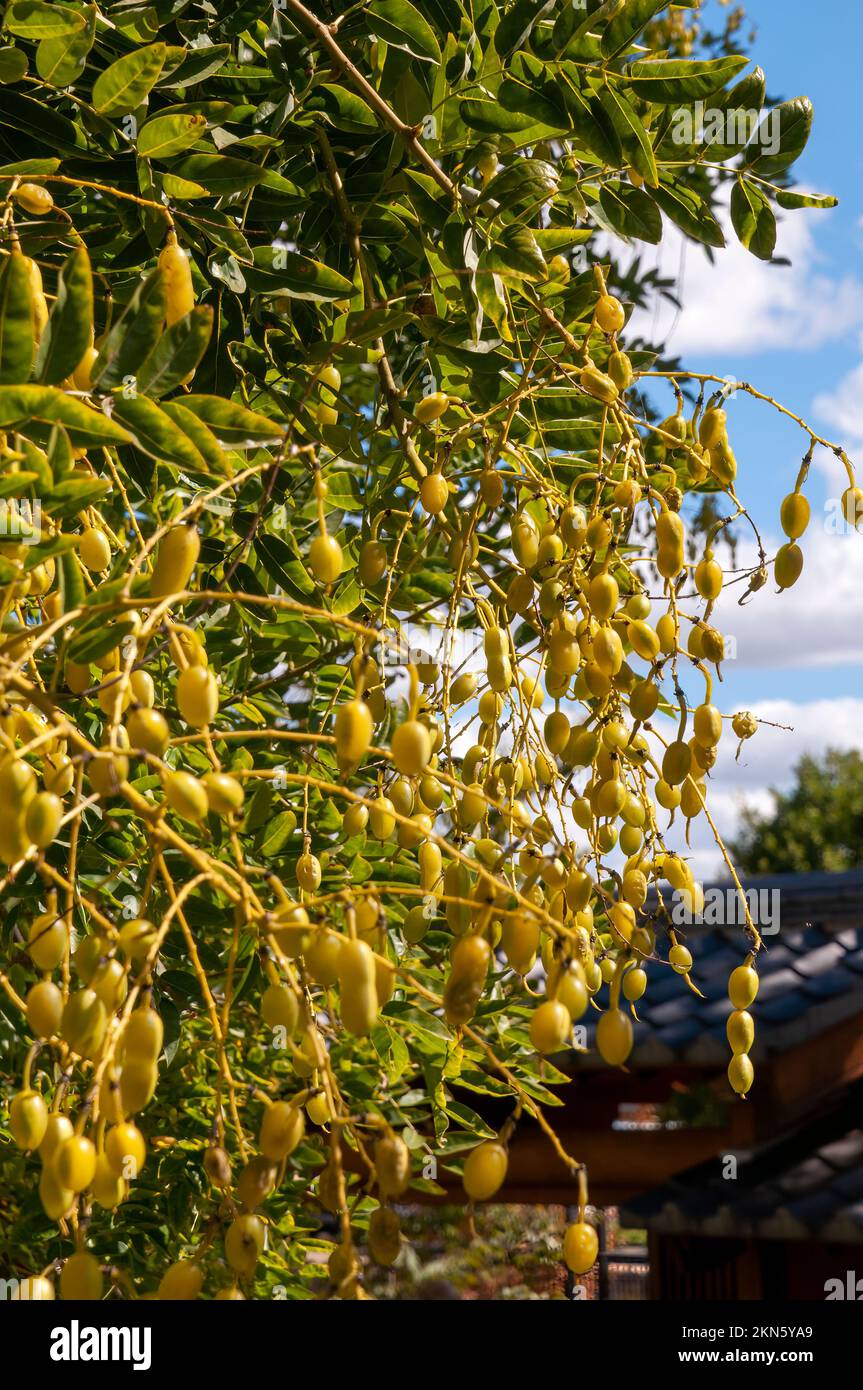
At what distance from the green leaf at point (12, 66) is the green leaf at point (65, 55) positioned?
2 centimetres

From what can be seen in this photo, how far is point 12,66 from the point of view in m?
0.85

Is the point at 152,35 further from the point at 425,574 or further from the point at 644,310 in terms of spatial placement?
the point at 644,310

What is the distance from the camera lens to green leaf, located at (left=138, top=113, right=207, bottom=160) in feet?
2.90

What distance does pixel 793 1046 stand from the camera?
273 centimetres

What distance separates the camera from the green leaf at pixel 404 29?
2.95 ft

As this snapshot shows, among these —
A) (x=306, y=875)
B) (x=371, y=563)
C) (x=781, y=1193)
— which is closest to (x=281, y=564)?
(x=371, y=563)

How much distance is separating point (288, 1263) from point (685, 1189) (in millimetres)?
1183

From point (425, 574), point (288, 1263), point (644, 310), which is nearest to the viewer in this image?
point (425, 574)

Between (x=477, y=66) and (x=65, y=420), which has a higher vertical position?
(x=477, y=66)

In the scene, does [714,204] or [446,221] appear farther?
[714,204]

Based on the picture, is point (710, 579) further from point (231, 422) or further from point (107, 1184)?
point (107, 1184)

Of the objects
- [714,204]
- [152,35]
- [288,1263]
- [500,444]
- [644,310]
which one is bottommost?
[288,1263]

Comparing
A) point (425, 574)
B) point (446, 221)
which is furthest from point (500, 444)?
point (425, 574)
